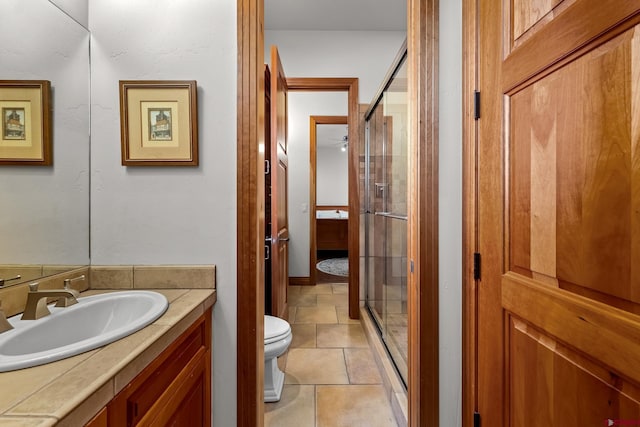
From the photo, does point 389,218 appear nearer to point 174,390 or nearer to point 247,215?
point 247,215

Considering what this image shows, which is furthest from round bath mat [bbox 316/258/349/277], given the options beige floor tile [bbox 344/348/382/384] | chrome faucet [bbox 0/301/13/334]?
chrome faucet [bbox 0/301/13/334]

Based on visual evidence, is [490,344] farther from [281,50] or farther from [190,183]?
[281,50]

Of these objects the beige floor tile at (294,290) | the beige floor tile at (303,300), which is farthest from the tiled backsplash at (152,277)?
the beige floor tile at (294,290)

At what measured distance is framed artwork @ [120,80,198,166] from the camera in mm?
1201

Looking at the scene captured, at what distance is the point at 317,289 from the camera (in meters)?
3.94

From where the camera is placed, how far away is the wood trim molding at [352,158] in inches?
114

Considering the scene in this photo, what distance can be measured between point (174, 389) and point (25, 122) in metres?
1.02

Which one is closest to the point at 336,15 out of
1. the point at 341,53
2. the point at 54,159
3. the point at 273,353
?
the point at 341,53

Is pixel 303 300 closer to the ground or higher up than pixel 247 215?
closer to the ground

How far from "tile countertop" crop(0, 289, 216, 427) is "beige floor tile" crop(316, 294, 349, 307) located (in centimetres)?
271

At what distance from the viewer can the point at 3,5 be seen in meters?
0.92

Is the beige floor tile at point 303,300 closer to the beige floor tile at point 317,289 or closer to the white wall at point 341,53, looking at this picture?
the beige floor tile at point 317,289

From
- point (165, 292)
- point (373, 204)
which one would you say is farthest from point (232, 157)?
point (373, 204)

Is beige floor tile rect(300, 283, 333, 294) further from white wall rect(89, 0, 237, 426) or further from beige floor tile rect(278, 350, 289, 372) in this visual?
white wall rect(89, 0, 237, 426)
